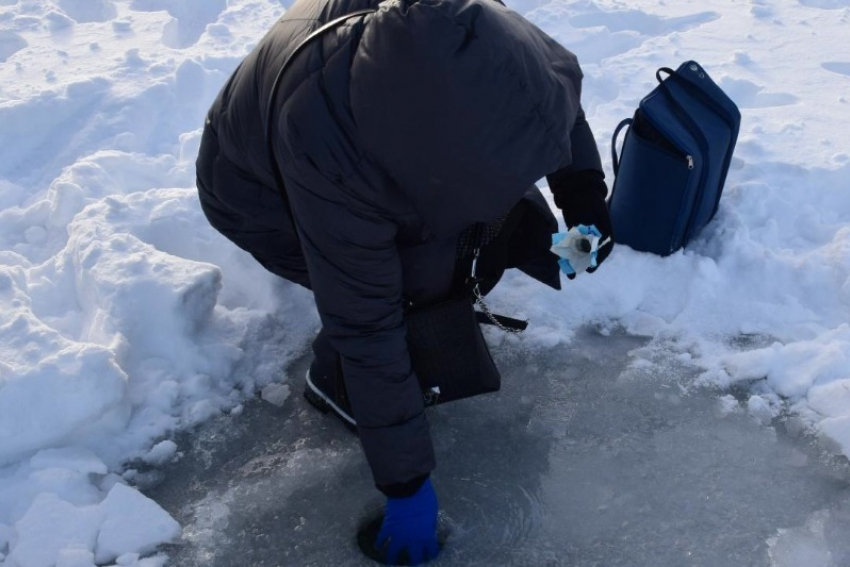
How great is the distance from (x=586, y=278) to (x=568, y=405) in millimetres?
532

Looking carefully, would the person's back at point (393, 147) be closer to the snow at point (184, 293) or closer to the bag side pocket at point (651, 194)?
the snow at point (184, 293)

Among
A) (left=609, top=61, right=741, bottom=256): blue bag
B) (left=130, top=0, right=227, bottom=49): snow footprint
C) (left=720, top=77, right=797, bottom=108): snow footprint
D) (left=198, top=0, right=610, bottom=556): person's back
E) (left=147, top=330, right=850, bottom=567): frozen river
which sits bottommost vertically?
(left=130, top=0, right=227, bottom=49): snow footprint

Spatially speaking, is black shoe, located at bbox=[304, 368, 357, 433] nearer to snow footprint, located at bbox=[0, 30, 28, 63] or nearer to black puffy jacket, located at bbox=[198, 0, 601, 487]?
black puffy jacket, located at bbox=[198, 0, 601, 487]

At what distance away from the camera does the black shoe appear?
2.45 m

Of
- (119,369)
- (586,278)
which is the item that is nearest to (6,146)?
(119,369)

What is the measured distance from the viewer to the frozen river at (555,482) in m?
2.16

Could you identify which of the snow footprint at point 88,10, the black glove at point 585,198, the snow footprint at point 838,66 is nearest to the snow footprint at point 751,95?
the snow footprint at point 838,66

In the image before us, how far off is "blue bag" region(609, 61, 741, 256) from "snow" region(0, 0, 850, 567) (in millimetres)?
98

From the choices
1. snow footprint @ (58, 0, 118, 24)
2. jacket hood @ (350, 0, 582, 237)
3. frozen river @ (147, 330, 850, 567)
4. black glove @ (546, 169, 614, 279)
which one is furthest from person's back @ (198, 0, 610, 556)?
snow footprint @ (58, 0, 118, 24)

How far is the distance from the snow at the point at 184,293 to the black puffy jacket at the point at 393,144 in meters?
0.72

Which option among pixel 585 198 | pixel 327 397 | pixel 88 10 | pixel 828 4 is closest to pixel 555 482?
pixel 327 397

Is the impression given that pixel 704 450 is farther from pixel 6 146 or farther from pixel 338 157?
pixel 6 146

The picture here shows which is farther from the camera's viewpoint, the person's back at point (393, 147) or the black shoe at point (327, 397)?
the black shoe at point (327, 397)

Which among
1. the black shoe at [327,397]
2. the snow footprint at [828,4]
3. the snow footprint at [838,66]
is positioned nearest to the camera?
the black shoe at [327,397]
